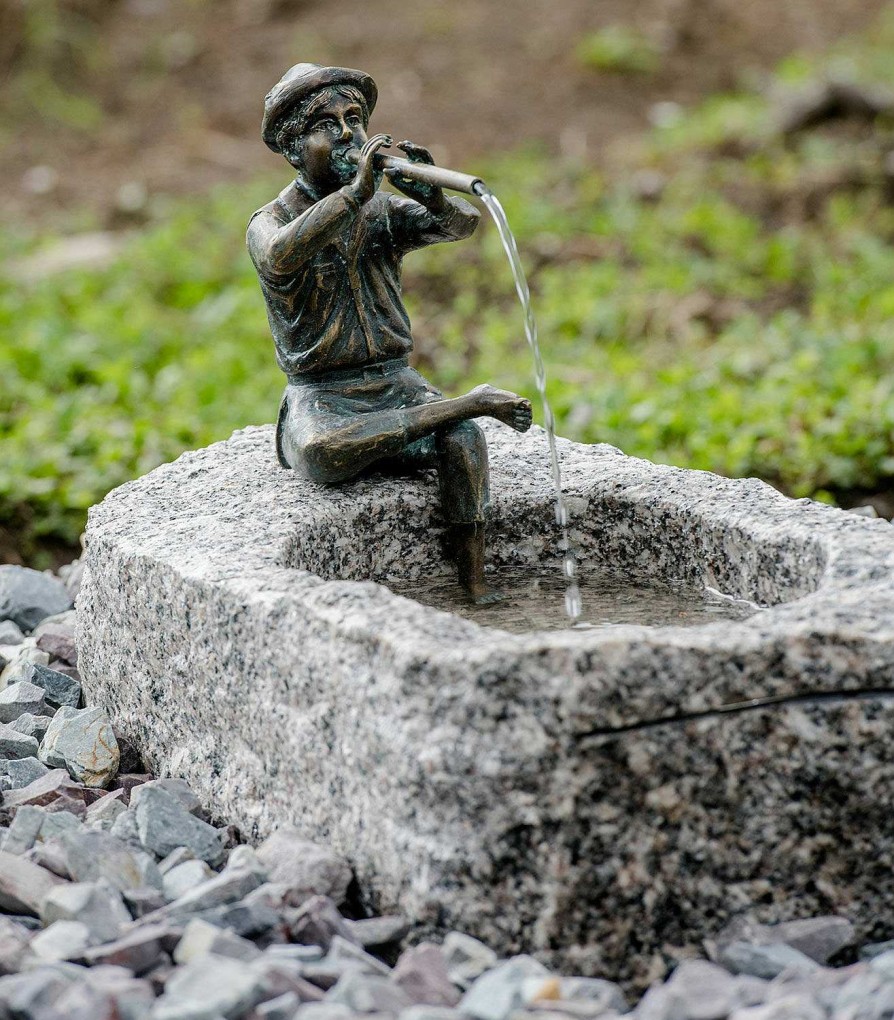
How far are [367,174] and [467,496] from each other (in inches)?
30.9


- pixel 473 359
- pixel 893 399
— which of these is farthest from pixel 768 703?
pixel 473 359

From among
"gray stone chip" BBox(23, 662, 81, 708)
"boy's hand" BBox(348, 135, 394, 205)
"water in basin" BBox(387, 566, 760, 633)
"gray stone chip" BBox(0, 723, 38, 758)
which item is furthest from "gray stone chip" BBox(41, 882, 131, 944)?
"boy's hand" BBox(348, 135, 394, 205)

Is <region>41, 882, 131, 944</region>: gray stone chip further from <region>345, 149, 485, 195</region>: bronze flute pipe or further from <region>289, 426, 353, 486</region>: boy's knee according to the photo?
<region>345, 149, 485, 195</region>: bronze flute pipe

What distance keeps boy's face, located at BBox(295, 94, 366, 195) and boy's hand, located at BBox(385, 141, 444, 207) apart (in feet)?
0.38

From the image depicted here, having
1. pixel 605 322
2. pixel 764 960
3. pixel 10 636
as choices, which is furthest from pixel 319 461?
pixel 605 322

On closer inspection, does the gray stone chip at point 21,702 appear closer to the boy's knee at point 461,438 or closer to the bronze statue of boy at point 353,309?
the bronze statue of boy at point 353,309

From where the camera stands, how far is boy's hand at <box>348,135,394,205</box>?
10.9ft

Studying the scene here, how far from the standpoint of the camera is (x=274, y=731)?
9.81 ft

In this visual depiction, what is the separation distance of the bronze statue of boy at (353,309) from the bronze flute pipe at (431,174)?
0.02 metres

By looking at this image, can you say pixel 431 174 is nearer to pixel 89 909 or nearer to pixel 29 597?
pixel 89 909

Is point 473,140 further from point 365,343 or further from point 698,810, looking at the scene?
point 698,810

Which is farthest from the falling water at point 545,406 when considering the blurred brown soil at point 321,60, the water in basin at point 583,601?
the blurred brown soil at point 321,60

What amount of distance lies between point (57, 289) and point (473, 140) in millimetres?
3369

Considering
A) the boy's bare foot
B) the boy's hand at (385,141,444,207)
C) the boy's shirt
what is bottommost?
the boy's bare foot
